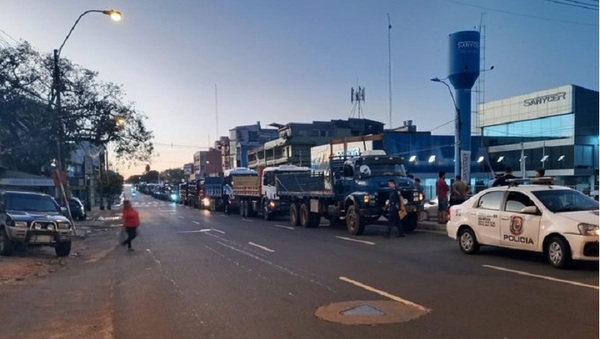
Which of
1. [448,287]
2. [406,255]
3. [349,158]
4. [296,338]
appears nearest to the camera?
[296,338]

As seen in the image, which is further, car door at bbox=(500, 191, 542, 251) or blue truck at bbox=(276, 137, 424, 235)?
blue truck at bbox=(276, 137, 424, 235)

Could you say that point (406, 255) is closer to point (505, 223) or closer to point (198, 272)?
point (505, 223)

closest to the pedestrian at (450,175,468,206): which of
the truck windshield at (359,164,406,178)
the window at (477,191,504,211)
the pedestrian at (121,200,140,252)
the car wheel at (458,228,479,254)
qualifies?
the truck windshield at (359,164,406,178)

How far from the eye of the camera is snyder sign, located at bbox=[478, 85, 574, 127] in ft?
205

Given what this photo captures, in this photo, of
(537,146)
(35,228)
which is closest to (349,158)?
(35,228)

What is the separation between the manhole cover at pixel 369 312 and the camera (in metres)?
7.16

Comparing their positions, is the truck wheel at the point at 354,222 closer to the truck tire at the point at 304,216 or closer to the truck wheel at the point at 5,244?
the truck tire at the point at 304,216

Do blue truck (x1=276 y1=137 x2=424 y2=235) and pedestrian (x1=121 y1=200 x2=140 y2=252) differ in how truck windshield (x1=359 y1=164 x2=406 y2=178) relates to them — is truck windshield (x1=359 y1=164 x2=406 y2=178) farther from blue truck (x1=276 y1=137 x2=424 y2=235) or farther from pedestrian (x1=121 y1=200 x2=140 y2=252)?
pedestrian (x1=121 y1=200 x2=140 y2=252)

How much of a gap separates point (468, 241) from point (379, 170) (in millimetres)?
7287

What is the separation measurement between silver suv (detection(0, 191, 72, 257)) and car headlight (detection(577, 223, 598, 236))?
13.0 m

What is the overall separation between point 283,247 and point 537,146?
55550 millimetres

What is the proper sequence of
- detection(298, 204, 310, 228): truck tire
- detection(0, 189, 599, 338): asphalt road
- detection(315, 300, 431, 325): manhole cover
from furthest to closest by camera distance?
detection(298, 204, 310, 228): truck tire → detection(315, 300, 431, 325): manhole cover → detection(0, 189, 599, 338): asphalt road

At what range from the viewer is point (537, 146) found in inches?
2518

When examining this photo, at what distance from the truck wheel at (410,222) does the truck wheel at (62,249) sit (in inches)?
433
